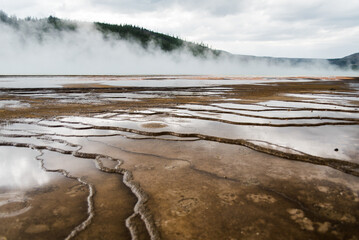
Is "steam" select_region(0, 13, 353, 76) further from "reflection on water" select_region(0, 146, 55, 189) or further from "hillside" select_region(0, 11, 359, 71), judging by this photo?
"reflection on water" select_region(0, 146, 55, 189)

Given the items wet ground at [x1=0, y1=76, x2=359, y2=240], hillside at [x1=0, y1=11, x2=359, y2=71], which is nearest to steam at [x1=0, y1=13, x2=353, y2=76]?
hillside at [x1=0, y1=11, x2=359, y2=71]

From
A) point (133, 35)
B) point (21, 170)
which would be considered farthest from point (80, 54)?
point (21, 170)

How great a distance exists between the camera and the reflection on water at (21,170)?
9.40 ft

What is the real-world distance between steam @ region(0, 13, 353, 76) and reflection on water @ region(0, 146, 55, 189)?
66.1m

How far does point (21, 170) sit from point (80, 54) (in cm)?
8648

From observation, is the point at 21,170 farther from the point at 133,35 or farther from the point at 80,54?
the point at 133,35

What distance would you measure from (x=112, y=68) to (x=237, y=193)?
256 ft

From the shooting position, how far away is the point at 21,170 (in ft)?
10.6

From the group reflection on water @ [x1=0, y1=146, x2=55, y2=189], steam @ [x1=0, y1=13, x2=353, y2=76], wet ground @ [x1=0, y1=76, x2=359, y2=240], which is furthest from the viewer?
steam @ [x1=0, y1=13, x2=353, y2=76]

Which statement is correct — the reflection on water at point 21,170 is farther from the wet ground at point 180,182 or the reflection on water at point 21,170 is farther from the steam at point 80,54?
the steam at point 80,54

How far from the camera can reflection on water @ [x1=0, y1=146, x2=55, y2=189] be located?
286 centimetres

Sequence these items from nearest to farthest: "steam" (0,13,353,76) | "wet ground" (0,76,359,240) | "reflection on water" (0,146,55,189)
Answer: "wet ground" (0,76,359,240)
"reflection on water" (0,146,55,189)
"steam" (0,13,353,76)

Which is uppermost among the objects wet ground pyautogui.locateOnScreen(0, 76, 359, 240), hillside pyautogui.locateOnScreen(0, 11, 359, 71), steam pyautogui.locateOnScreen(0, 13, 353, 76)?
hillside pyautogui.locateOnScreen(0, 11, 359, 71)

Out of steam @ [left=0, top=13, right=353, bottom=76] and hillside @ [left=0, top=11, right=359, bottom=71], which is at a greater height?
hillside @ [left=0, top=11, right=359, bottom=71]
